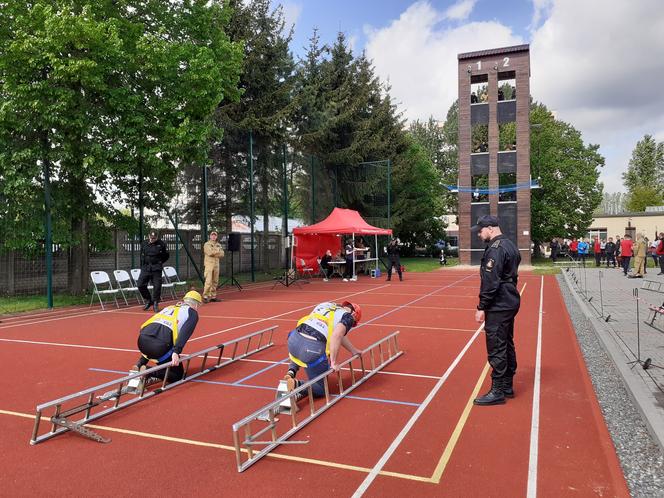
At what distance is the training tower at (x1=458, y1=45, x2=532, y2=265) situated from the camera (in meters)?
33.7

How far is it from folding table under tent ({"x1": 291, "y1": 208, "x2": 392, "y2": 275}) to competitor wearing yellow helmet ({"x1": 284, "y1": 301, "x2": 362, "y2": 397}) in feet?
55.1

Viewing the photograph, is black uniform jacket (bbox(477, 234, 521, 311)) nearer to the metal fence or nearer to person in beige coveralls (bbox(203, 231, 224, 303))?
person in beige coveralls (bbox(203, 231, 224, 303))

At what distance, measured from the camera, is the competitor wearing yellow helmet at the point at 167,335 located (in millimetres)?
6055

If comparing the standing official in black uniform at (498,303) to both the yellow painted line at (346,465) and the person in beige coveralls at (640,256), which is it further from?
the person in beige coveralls at (640,256)

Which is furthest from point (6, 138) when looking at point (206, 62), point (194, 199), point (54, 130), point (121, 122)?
point (194, 199)

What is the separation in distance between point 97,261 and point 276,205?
34.7 feet

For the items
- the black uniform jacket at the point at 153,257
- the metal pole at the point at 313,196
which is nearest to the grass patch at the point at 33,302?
the black uniform jacket at the point at 153,257

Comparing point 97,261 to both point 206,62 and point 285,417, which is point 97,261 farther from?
point 285,417

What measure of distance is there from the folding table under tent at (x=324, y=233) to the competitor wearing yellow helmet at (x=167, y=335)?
16333 millimetres

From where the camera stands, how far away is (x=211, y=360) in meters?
7.59

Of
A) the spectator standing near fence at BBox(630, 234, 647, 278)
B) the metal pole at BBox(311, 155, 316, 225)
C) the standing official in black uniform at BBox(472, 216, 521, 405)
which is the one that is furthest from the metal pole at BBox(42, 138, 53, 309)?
the spectator standing near fence at BBox(630, 234, 647, 278)

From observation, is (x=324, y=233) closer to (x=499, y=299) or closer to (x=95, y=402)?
(x=499, y=299)

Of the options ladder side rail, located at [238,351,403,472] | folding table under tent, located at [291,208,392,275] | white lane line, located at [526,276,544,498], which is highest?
folding table under tent, located at [291,208,392,275]

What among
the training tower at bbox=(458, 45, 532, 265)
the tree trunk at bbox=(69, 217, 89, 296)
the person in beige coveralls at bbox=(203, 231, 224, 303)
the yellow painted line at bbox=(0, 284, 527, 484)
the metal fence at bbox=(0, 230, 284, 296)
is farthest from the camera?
the training tower at bbox=(458, 45, 532, 265)
